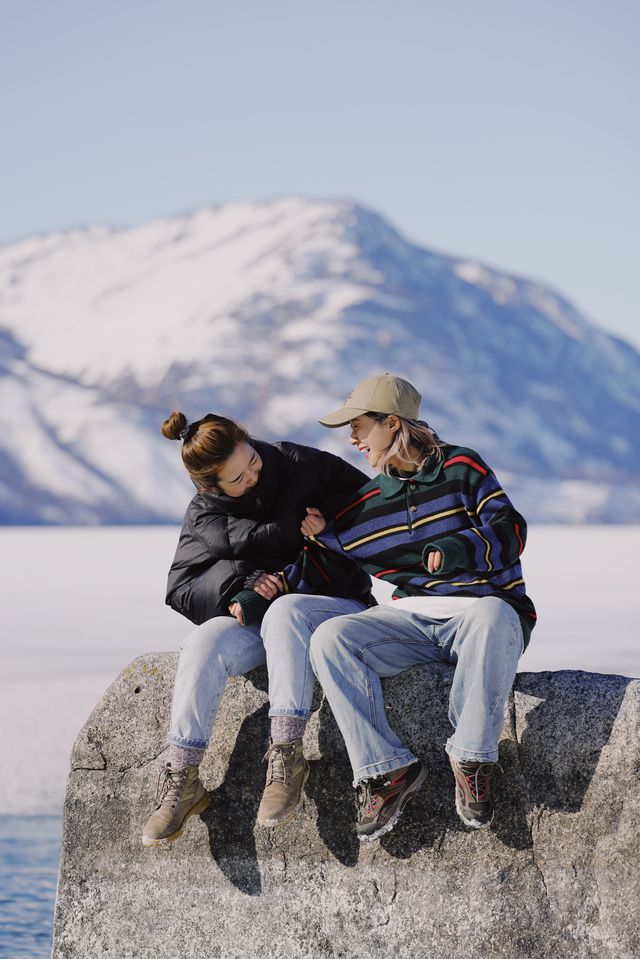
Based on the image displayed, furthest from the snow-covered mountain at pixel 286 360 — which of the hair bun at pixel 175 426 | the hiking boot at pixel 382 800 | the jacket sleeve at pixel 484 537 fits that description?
the hiking boot at pixel 382 800

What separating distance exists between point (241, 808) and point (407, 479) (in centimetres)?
126

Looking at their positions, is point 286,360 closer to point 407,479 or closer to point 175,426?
point 175,426

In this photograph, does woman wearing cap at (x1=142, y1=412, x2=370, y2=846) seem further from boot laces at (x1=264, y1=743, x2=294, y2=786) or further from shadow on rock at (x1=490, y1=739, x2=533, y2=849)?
shadow on rock at (x1=490, y1=739, x2=533, y2=849)

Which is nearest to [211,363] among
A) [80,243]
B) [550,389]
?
[550,389]

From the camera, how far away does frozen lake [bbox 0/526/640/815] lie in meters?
9.64

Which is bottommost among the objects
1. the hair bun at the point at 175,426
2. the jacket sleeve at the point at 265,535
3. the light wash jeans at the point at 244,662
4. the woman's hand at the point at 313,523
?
the light wash jeans at the point at 244,662

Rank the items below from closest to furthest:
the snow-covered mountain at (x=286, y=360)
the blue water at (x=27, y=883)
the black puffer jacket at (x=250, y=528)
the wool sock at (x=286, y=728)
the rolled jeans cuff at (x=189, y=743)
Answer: the wool sock at (x=286, y=728), the rolled jeans cuff at (x=189, y=743), the black puffer jacket at (x=250, y=528), the blue water at (x=27, y=883), the snow-covered mountain at (x=286, y=360)

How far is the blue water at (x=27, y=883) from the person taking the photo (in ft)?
19.6

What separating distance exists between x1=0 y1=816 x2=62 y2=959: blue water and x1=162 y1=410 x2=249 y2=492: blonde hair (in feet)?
9.40

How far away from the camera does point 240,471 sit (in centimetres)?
426

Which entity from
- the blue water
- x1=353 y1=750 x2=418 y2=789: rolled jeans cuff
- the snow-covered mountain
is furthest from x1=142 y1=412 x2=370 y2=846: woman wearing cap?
the snow-covered mountain

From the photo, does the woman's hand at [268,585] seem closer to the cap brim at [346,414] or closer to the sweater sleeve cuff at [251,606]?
the sweater sleeve cuff at [251,606]

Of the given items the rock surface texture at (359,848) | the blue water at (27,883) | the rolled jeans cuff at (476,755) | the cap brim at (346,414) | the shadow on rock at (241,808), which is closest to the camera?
the rolled jeans cuff at (476,755)

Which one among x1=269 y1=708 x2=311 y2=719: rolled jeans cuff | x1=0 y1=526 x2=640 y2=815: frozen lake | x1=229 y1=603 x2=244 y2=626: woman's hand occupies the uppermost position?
x1=0 y1=526 x2=640 y2=815: frozen lake
